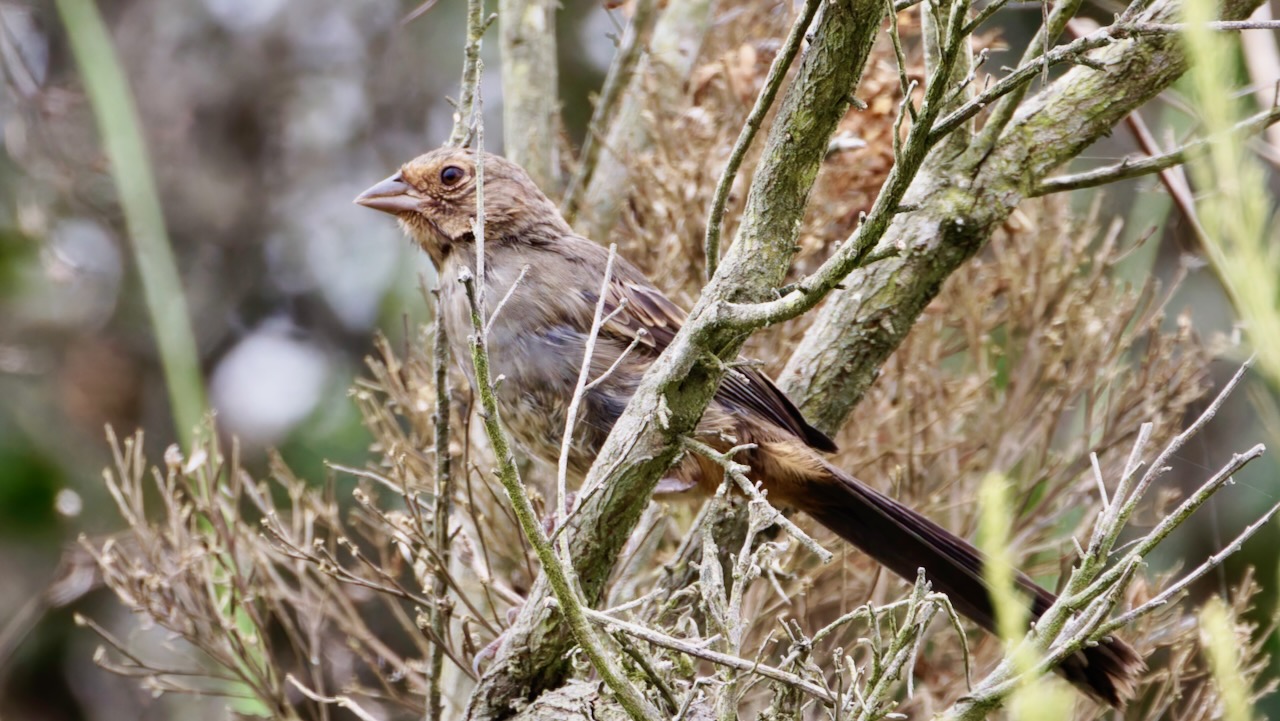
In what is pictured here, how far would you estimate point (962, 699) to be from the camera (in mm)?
1876

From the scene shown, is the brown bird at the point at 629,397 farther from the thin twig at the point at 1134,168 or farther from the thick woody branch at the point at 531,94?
the thin twig at the point at 1134,168

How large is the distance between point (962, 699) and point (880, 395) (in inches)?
72.1

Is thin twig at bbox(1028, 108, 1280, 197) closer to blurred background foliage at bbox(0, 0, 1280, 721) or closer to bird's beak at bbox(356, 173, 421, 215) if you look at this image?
bird's beak at bbox(356, 173, 421, 215)

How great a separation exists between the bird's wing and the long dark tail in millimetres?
135

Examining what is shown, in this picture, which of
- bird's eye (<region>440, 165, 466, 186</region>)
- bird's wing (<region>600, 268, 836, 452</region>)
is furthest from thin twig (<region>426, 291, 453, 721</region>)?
bird's eye (<region>440, 165, 466, 186</region>)

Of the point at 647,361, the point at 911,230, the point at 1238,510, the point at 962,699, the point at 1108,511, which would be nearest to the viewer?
the point at 1108,511

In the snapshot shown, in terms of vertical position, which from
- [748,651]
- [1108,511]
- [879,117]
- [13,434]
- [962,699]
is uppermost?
[879,117]

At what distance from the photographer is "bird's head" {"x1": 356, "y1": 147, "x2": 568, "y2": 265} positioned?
11.9 feet

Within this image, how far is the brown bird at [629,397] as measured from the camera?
10.1ft

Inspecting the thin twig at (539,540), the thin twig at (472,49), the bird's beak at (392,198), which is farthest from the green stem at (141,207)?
the thin twig at (539,540)

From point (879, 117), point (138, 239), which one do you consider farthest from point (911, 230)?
point (138, 239)

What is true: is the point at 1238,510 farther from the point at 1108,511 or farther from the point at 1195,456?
the point at 1108,511

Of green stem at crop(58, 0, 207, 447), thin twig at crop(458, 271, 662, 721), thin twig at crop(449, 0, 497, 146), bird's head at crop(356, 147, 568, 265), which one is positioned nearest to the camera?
thin twig at crop(458, 271, 662, 721)

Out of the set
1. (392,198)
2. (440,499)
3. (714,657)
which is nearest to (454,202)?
(392,198)
